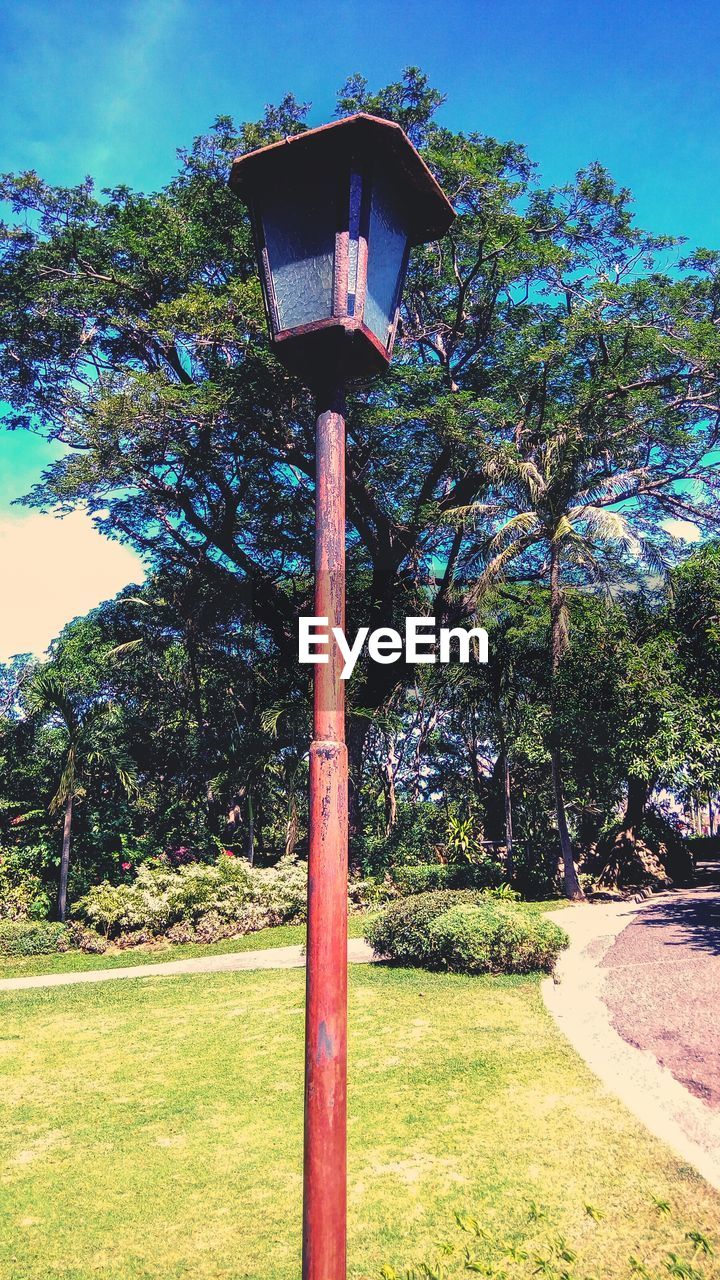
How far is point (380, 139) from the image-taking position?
2453mm

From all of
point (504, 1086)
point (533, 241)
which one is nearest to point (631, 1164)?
point (504, 1086)

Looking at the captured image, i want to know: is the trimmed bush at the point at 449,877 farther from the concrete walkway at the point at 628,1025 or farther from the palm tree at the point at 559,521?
the concrete walkway at the point at 628,1025

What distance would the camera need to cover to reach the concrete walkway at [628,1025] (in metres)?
5.08

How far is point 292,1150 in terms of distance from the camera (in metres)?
5.02

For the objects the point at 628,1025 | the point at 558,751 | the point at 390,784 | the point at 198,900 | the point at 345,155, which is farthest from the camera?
the point at 390,784

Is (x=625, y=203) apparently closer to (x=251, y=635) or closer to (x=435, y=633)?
(x=435, y=633)

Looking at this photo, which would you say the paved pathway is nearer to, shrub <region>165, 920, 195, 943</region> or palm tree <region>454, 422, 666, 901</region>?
palm tree <region>454, 422, 666, 901</region>

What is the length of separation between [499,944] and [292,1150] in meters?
5.17

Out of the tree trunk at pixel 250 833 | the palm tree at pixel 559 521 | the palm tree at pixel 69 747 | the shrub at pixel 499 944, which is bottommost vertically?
the shrub at pixel 499 944

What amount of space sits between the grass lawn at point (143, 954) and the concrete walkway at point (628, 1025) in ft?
14.9

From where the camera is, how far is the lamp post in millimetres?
2078

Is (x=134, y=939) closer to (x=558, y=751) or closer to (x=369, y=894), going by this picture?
(x=369, y=894)

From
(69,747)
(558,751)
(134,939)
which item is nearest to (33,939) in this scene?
(134,939)

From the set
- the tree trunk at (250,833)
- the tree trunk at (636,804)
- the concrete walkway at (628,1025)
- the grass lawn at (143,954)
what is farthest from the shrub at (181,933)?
the tree trunk at (636,804)
